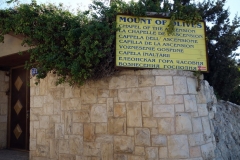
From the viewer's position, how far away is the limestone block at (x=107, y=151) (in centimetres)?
484

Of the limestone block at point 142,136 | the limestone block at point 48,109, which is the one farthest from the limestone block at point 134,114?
the limestone block at point 48,109

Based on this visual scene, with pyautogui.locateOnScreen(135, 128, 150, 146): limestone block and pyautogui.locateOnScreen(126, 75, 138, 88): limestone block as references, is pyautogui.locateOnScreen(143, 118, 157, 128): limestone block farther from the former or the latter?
pyautogui.locateOnScreen(126, 75, 138, 88): limestone block

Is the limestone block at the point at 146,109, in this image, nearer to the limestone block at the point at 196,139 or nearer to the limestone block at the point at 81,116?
the limestone block at the point at 196,139

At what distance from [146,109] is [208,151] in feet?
4.94

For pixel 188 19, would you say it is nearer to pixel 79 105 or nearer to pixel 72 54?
pixel 72 54

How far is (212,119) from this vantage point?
5500 millimetres

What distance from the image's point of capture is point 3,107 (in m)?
8.09

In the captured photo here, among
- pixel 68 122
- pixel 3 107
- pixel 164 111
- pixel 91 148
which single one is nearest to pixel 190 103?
pixel 164 111

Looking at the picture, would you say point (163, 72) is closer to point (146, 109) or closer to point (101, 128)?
point (146, 109)

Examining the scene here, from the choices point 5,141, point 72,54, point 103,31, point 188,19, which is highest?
point 188,19

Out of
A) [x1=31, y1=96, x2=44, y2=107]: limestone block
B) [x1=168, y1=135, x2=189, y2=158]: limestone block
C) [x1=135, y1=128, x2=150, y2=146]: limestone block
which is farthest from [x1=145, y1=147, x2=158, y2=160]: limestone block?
[x1=31, y1=96, x2=44, y2=107]: limestone block

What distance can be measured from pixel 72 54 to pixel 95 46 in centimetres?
51

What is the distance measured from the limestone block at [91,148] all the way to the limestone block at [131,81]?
4.59 ft

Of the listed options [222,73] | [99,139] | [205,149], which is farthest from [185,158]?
[222,73]
